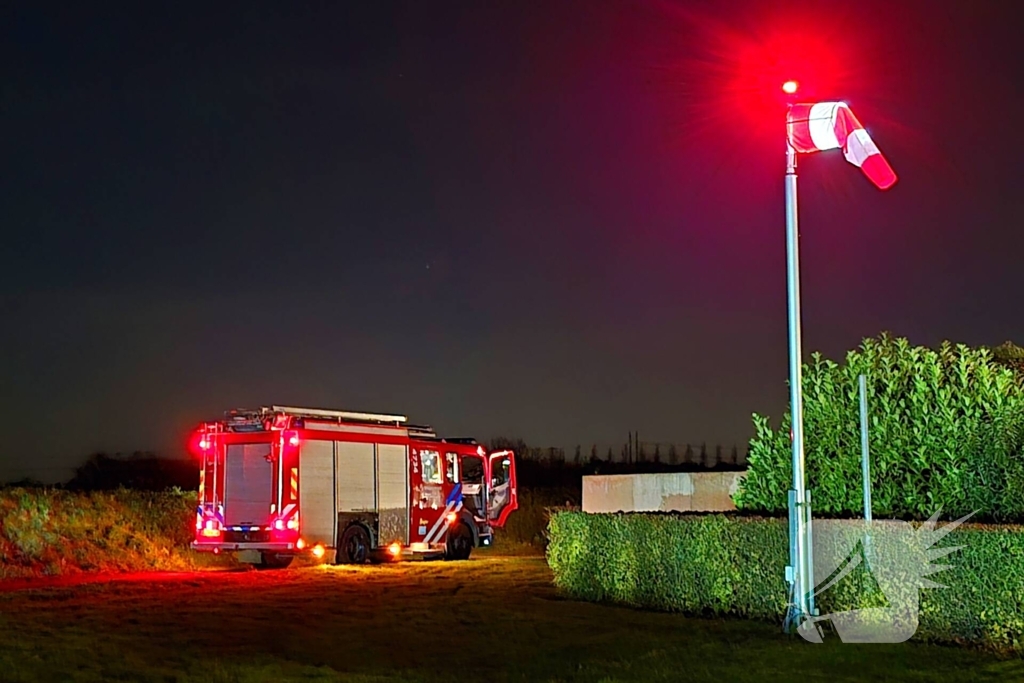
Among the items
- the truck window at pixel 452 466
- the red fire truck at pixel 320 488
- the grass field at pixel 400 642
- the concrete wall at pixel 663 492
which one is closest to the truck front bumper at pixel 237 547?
the red fire truck at pixel 320 488

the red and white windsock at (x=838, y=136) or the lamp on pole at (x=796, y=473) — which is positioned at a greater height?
the red and white windsock at (x=838, y=136)

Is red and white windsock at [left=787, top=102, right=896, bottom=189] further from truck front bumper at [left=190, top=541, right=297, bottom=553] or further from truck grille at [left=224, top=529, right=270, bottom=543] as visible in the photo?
truck grille at [left=224, top=529, right=270, bottom=543]

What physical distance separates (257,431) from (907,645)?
546 inches

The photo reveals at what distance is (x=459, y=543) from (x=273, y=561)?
4.71 meters

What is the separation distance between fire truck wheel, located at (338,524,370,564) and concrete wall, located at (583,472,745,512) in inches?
194

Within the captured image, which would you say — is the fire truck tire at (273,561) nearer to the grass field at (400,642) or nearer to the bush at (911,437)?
the grass field at (400,642)

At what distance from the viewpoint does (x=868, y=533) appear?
41.1 ft

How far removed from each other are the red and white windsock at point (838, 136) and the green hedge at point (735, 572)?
12.2 feet

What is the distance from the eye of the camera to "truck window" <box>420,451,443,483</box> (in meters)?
25.4

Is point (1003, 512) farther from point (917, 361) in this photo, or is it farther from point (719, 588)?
point (719, 588)

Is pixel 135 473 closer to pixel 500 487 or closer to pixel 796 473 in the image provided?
pixel 500 487

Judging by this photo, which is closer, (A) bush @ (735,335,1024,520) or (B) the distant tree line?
(A) bush @ (735,335,1024,520)

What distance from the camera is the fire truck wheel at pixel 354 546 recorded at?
23.0 meters

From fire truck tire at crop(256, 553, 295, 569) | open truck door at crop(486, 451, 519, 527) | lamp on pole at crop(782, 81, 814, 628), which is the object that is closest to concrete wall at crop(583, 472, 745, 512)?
open truck door at crop(486, 451, 519, 527)
